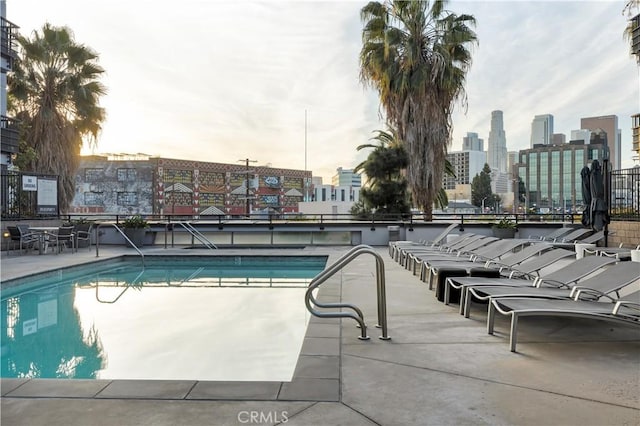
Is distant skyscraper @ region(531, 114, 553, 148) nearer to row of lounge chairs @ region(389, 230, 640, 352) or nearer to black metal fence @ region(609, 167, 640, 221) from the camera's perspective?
black metal fence @ region(609, 167, 640, 221)

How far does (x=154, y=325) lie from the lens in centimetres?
525

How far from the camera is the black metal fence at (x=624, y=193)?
1101 cm

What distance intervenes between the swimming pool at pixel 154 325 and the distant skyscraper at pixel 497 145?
550 feet

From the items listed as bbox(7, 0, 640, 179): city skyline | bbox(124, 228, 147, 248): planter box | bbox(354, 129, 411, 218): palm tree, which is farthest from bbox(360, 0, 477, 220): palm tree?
bbox(124, 228, 147, 248): planter box

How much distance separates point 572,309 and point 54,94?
18.8 meters

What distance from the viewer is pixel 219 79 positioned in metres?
14.7

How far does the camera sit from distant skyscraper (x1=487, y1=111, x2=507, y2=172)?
16891 centimetres

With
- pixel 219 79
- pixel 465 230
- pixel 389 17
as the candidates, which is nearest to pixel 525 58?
pixel 389 17

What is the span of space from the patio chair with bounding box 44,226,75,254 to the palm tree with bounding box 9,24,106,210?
624 cm

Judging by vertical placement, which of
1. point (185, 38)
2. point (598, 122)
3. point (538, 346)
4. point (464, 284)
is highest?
point (598, 122)

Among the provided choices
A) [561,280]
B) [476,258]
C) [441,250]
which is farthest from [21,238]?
[561,280]

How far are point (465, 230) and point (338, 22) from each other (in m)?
7.42

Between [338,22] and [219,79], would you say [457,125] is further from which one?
[219,79]

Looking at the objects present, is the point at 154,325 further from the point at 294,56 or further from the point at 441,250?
the point at 294,56
